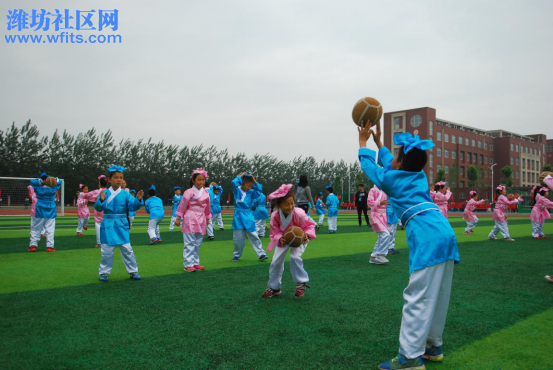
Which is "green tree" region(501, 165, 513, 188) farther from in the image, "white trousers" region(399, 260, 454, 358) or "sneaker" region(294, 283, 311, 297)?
"white trousers" region(399, 260, 454, 358)

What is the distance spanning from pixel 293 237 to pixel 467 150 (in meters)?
83.7

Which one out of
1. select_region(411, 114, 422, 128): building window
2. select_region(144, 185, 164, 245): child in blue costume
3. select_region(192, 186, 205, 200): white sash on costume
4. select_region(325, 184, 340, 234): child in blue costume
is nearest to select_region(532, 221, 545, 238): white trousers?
select_region(325, 184, 340, 234): child in blue costume

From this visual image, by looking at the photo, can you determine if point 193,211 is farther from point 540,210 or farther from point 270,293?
point 540,210

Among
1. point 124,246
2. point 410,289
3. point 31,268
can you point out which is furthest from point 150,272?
point 410,289

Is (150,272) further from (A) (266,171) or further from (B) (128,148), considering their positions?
(A) (266,171)

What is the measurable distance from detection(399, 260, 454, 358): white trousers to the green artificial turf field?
353 mm

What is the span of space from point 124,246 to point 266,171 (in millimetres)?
65052

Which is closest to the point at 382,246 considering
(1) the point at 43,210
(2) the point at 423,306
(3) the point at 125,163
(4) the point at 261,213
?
(2) the point at 423,306

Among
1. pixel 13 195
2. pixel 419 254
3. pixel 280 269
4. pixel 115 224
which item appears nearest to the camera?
pixel 419 254

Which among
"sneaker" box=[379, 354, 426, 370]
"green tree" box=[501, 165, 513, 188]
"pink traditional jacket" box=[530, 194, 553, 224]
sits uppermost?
"green tree" box=[501, 165, 513, 188]

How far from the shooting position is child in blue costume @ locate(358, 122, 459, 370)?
313 centimetres

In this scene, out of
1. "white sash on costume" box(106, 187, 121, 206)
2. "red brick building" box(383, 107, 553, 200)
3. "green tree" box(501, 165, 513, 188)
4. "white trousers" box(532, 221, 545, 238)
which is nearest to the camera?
"white sash on costume" box(106, 187, 121, 206)

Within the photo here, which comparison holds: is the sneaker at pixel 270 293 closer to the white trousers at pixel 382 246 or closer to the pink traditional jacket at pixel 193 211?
the pink traditional jacket at pixel 193 211

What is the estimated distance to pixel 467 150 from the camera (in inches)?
3132
